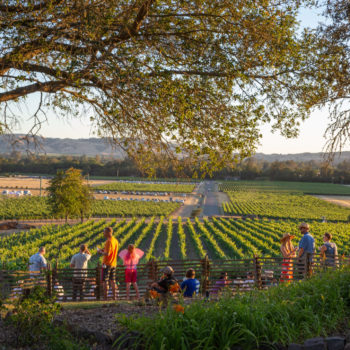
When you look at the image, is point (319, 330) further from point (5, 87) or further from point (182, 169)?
point (5, 87)

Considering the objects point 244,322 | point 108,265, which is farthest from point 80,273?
point 244,322

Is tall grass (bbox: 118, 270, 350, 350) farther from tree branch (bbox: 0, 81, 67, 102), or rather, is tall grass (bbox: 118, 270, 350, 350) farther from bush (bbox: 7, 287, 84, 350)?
tree branch (bbox: 0, 81, 67, 102)

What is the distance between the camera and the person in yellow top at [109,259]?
336 inches

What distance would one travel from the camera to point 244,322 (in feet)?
15.6

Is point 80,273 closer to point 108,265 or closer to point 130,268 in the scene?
point 108,265

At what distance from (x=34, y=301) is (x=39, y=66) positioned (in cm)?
421

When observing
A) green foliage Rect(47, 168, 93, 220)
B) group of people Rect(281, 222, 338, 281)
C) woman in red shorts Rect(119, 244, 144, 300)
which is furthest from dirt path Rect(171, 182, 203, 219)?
woman in red shorts Rect(119, 244, 144, 300)

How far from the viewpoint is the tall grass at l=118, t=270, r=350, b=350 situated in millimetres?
4449

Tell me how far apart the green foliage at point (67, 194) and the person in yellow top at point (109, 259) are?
2769 centimetres

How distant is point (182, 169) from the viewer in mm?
7621

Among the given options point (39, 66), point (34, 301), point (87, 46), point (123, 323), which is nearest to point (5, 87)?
point (39, 66)

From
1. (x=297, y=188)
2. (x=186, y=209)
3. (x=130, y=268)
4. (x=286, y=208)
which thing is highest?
(x=130, y=268)

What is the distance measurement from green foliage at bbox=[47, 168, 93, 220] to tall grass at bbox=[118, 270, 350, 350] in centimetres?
3170

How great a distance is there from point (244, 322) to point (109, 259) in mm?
4520
